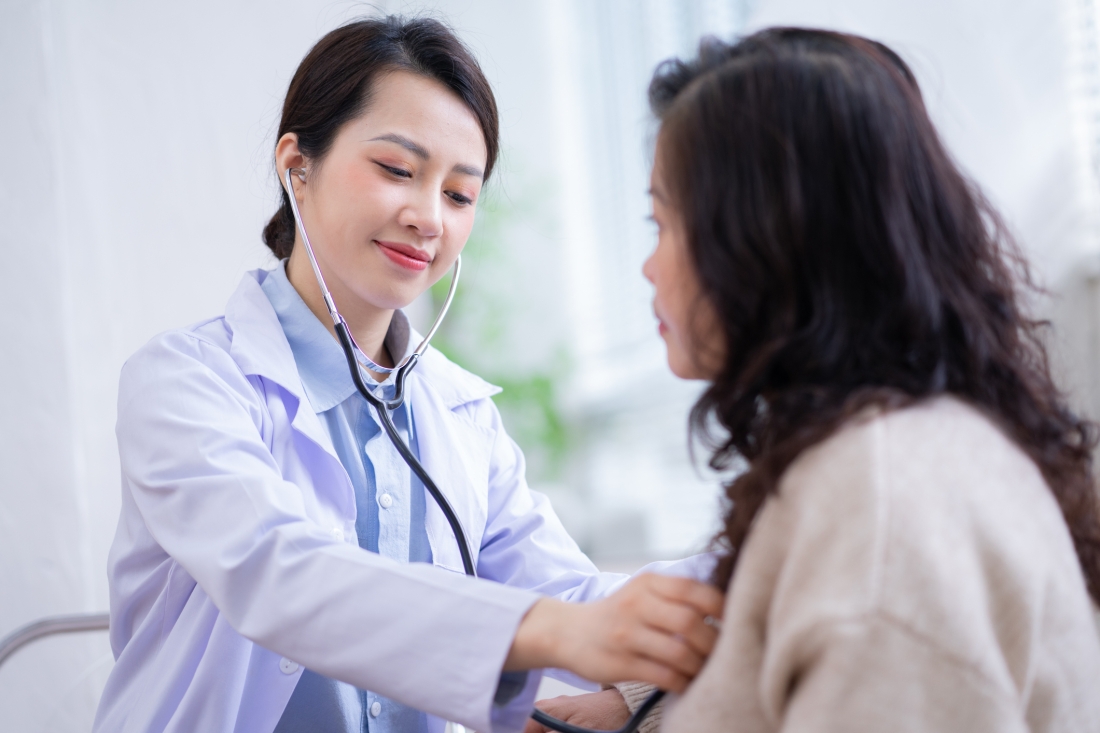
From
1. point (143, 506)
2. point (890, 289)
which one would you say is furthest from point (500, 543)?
point (890, 289)

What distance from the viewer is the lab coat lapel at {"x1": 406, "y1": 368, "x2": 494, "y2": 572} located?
120 cm

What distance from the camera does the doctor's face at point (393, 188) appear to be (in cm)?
115

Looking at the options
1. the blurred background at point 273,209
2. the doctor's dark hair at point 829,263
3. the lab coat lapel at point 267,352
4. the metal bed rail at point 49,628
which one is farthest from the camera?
the blurred background at point 273,209

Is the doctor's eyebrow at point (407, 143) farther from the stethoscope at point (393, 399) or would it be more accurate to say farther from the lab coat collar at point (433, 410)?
the lab coat collar at point (433, 410)

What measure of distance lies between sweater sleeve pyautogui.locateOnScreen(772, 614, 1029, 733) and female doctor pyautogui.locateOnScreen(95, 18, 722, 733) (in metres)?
0.14

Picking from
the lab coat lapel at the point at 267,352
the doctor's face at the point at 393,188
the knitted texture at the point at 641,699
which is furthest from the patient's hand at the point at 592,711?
the doctor's face at the point at 393,188

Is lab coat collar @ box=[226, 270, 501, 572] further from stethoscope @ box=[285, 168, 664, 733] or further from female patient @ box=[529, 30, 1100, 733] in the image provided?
female patient @ box=[529, 30, 1100, 733]

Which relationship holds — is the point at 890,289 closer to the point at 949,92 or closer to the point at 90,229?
the point at 90,229

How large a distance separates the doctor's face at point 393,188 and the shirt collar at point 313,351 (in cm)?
7

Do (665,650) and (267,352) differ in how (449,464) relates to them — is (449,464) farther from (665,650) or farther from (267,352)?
(665,650)

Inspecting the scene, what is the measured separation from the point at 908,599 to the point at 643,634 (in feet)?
0.67

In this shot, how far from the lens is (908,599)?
20.8 inches

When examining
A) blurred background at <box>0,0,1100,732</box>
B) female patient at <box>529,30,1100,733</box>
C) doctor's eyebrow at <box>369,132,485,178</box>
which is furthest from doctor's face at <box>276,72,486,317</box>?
female patient at <box>529,30,1100,733</box>

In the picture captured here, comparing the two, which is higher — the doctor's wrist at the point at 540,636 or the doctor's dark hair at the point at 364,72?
the doctor's dark hair at the point at 364,72
